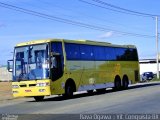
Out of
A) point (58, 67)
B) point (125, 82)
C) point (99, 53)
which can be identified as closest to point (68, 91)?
point (58, 67)

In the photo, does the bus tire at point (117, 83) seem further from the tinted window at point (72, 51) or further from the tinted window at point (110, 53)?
the tinted window at point (72, 51)

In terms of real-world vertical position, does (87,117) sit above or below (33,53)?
below

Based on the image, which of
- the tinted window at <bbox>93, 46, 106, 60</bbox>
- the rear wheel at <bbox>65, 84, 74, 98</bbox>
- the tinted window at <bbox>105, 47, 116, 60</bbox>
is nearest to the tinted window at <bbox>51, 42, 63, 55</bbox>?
the rear wheel at <bbox>65, 84, 74, 98</bbox>

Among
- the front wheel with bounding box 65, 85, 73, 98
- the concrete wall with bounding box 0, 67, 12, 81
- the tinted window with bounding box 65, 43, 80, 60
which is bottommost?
the front wheel with bounding box 65, 85, 73, 98

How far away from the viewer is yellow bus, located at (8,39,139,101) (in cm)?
2350

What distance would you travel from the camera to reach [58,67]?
24.2 m

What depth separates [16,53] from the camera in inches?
977

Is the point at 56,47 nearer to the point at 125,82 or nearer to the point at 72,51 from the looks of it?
the point at 72,51

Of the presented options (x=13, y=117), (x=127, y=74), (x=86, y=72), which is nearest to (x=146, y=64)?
(x=127, y=74)

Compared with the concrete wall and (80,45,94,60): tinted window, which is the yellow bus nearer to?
(80,45,94,60): tinted window

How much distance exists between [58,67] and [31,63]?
153 centimetres

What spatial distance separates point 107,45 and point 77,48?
16.1ft

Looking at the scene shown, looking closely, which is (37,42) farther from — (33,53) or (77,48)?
(77,48)

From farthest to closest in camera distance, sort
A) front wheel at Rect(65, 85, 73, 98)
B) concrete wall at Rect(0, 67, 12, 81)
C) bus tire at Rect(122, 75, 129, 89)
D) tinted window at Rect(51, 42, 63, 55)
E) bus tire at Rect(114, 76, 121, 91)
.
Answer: concrete wall at Rect(0, 67, 12, 81) < bus tire at Rect(122, 75, 129, 89) < bus tire at Rect(114, 76, 121, 91) < front wheel at Rect(65, 85, 73, 98) < tinted window at Rect(51, 42, 63, 55)
